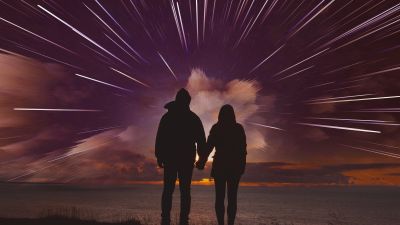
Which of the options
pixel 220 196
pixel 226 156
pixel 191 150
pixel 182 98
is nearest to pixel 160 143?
pixel 191 150

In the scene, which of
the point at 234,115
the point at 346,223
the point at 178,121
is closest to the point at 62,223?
the point at 178,121

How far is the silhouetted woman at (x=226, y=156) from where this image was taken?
24.8ft

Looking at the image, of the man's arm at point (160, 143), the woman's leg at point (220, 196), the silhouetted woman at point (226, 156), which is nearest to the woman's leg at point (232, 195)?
the silhouetted woman at point (226, 156)

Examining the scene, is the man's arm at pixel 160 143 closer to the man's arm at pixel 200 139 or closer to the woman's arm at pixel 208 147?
the man's arm at pixel 200 139

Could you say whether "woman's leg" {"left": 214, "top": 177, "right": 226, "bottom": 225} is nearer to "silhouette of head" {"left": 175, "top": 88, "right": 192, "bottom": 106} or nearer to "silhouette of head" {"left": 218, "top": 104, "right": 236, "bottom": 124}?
"silhouette of head" {"left": 218, "top": 104, "right": 236, "bottom": 124}

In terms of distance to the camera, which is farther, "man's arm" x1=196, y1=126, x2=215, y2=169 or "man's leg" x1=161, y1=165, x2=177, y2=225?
"man's arm" x1=196, y1=126, x2=215, y2=169

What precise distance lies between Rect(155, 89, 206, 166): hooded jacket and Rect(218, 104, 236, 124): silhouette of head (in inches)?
17.0

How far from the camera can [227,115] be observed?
7605 mm

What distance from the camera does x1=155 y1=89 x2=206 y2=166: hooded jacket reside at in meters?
7.26

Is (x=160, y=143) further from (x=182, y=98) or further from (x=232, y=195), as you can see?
(x=232, y=195)

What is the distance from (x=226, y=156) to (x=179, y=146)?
91cm

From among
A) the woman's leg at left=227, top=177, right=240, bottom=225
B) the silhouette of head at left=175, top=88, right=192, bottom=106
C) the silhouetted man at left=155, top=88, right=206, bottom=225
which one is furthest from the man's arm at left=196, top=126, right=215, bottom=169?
the silhouette of head at left=175, top=88, right=192, bottom=106

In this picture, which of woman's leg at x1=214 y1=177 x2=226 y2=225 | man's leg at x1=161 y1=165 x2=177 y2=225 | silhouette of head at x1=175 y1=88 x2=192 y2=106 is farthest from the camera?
woman's leg at x1=214 y1=177 x2=226 y2=225

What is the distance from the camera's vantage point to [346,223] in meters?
93.6
